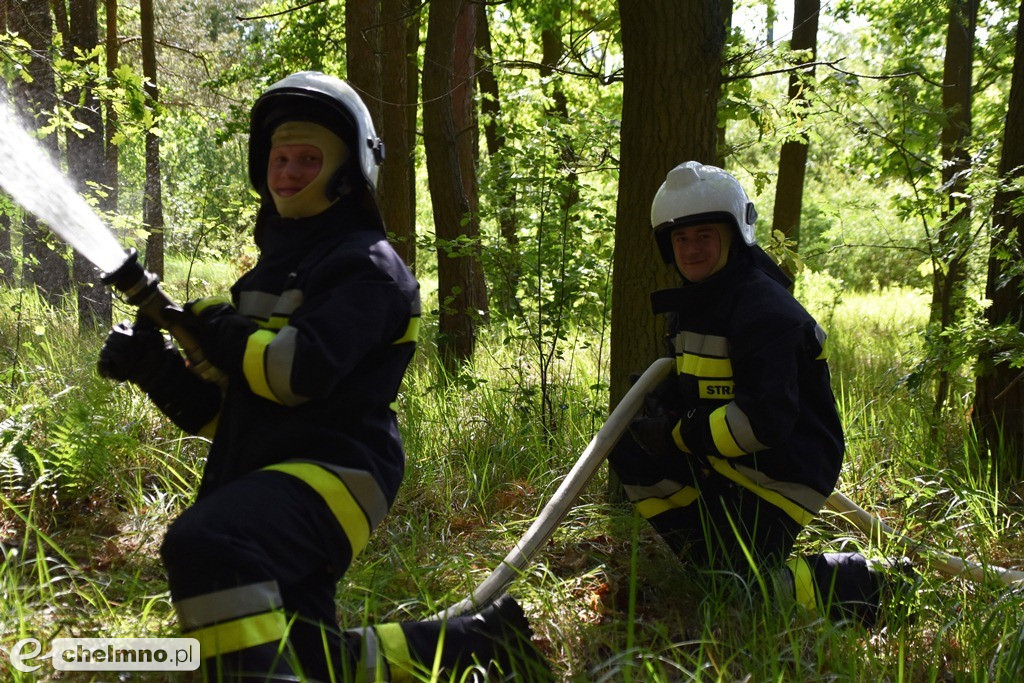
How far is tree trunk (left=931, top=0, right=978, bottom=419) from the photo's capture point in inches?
175

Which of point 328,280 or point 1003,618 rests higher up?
point 328,280

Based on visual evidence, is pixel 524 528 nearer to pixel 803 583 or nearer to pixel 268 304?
pixel 803 583

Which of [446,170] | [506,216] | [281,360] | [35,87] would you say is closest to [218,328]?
[281,360]

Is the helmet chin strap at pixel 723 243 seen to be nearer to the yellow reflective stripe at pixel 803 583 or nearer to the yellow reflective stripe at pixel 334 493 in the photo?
the yellow reflective stripe at pixel 803 583

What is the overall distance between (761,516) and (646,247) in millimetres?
1436

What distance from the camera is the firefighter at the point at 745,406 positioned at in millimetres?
2852

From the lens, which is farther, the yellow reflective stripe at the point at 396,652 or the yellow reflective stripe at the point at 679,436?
the yellow reflective stripe at the point at 679,436

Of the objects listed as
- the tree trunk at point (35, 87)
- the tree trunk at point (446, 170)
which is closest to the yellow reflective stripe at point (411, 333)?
the tree trunk at point (446, 170)

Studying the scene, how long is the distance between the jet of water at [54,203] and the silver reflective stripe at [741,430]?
1.96 m

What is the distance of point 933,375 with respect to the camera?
458cm

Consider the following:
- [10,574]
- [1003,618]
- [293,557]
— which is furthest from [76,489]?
[1003,618]

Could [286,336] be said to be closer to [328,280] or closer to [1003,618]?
[328,280]
